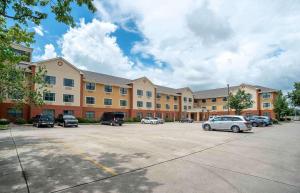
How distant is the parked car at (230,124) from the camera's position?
2302 cm

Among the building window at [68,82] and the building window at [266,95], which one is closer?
the building window at [68,82]

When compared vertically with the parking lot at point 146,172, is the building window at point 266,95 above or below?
above

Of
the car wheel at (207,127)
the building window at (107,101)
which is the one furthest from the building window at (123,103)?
the car wheel at (207,127)

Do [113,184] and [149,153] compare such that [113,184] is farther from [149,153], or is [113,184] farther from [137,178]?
[149,153]

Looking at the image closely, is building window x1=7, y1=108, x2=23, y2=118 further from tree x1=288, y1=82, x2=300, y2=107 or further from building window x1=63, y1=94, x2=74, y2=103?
tree x1=288, y1=82, x2=300, y2=107

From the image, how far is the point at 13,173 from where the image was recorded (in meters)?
7.09

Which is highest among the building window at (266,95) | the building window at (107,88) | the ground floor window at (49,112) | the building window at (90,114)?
the building window at (107,88)

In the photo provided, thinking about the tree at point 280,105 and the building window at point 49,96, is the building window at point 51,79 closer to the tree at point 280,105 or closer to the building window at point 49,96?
the building window at point 49,96

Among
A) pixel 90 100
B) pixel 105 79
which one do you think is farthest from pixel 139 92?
pixel 90 100

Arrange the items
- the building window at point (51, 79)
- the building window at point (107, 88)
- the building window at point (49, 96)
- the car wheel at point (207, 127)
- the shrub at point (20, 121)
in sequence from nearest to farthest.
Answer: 1. the car wheel at point (207, 127)
2. the shrub at point (20, 121)
3. the building window at point (49, 96)
4. the building window at point (51, 79)
5. the building window at point (107, 88)

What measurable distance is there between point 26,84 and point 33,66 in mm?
22303

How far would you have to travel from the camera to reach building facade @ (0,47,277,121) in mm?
37719

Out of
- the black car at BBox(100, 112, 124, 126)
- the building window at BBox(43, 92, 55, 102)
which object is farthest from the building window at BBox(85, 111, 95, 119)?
the black car at BBox(100, 112, 124, 126)

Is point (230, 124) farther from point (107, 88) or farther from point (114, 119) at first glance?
point (107, 88)
